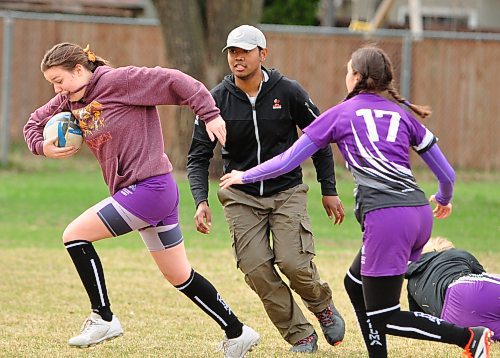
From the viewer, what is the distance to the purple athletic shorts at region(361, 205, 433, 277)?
18.4 ft

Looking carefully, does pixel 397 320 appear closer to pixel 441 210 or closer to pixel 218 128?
pixel 441 210

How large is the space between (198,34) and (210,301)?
1180cm

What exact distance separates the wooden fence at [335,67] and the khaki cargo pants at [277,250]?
12170 millimetres

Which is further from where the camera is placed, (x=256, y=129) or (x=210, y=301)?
(x=256, y=129)

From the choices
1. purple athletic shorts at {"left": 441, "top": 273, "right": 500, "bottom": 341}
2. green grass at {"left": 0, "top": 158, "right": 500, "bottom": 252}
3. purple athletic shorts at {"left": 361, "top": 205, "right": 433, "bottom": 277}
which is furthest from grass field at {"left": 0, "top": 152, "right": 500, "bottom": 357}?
purple athletic shorts at {"left": 361, "top": 205, "right": 433, "bottom": 277}

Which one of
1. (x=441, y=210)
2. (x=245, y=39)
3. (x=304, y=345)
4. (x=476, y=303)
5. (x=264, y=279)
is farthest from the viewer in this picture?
(x=476, y=303)

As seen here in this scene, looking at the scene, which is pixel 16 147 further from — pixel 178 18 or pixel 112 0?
pixel 112 0

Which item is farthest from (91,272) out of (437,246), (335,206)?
(437,246)

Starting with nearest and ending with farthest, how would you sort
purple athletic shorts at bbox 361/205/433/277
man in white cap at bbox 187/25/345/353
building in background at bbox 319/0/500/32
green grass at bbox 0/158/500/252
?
purple athletic shorts at bbox 361/205/433/277, man in white cap at bbox 187/25/345/353, green grass at bbox 0/158/500/252, building in background at bbox 319/0/500/32

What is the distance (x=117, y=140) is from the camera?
20.7 feet

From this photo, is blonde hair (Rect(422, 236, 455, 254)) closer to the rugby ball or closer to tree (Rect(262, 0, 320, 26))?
the rugby ball

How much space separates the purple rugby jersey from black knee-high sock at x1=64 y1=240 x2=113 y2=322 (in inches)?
60.7

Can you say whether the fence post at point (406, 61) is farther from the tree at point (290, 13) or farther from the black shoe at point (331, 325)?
the black shoe at point (331, 325)

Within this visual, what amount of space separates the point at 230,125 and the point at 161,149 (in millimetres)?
642
